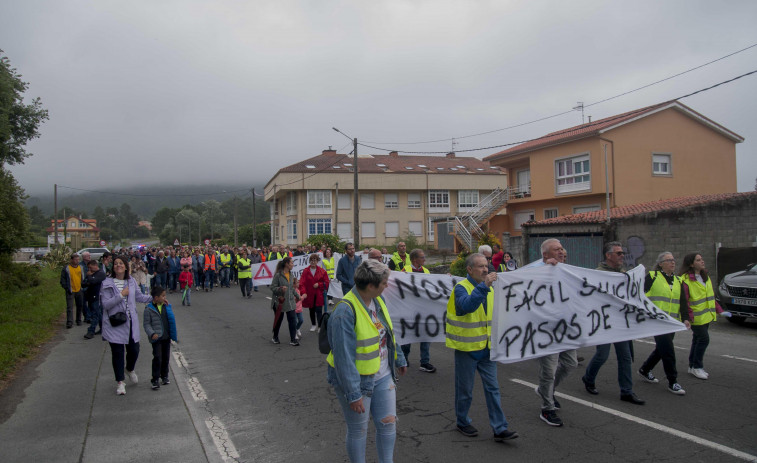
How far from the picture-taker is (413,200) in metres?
57.6

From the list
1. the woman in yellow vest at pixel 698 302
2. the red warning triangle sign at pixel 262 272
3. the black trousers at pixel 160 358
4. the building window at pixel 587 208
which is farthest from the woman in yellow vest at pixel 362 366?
Answer: the building window at pixel 587 208

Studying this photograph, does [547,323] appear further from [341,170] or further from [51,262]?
[341,170]

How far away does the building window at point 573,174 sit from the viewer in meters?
28.8

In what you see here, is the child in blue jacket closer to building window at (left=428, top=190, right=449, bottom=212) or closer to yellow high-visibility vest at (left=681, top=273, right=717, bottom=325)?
yellow high-visibility vest at (left=681, top=273, right=717, bottom=325)

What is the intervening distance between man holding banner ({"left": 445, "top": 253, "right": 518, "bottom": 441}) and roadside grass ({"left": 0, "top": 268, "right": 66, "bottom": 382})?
22.9ft

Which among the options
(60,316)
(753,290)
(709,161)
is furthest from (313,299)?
(709,161)

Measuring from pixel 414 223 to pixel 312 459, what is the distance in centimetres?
5304

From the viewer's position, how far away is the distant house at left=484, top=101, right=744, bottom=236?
27.7m

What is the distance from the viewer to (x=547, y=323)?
18.9 feet

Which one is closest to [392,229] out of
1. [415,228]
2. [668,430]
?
[415,228]

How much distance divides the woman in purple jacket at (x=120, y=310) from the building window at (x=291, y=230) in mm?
48027

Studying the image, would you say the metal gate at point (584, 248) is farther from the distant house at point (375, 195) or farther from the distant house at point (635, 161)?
the distant house at point (375, 195)

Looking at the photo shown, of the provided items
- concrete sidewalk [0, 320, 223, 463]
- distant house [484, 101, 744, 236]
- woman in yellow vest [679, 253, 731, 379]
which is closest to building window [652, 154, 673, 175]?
distant house [484, 101, 744, 236]

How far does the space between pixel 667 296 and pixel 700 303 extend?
1.55ft
